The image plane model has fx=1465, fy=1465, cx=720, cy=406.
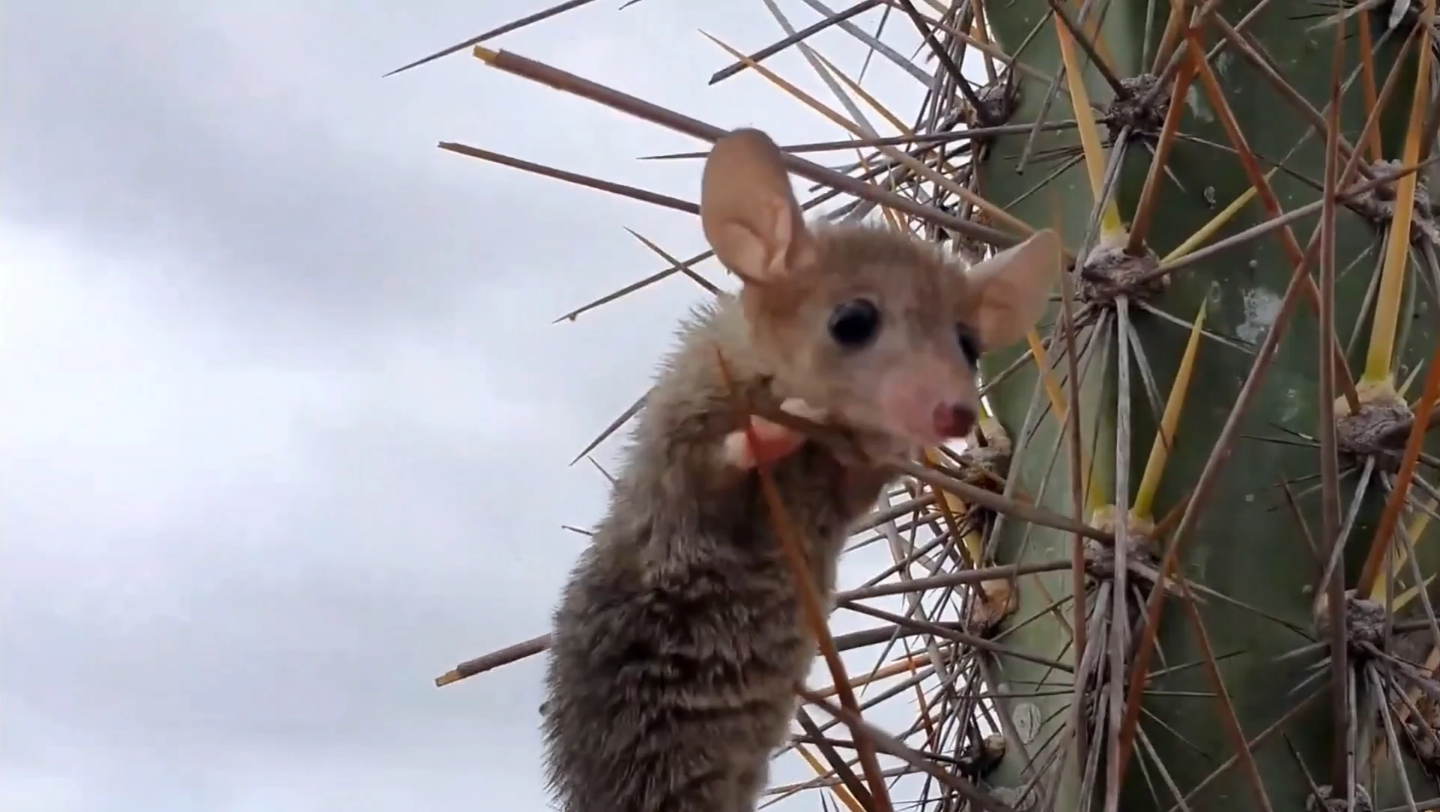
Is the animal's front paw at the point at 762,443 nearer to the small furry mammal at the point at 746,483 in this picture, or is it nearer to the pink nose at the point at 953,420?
the small furry mammal at the point at 746,483

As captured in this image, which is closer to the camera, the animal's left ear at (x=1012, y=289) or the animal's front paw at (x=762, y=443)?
the animal's front paw at (x=762, y=443)

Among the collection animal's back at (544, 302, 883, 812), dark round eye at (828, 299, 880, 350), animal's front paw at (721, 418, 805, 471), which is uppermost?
dark round eye at (828, 299, 880, 350)

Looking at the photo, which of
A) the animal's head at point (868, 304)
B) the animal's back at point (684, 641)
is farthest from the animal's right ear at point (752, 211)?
the animal's back at point (684, 641)

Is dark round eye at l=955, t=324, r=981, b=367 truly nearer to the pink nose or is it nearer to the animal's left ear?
the animal's left ear

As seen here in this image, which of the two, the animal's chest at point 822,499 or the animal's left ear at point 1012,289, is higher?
the animal's left ear at point 1012,289

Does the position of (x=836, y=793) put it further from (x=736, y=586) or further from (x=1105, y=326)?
(x=1105, y=326)

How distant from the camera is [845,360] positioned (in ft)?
4.81

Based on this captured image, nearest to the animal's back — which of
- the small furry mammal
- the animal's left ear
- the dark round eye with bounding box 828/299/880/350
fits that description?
the small furry mammal

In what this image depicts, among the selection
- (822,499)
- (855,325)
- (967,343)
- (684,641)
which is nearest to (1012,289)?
(967,343)

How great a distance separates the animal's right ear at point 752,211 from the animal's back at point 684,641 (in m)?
0.16

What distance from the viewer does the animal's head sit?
1.38 meters

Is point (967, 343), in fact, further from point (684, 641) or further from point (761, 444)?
point (684, 641)

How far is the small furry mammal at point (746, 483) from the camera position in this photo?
135cm

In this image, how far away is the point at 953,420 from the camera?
4.36ft
